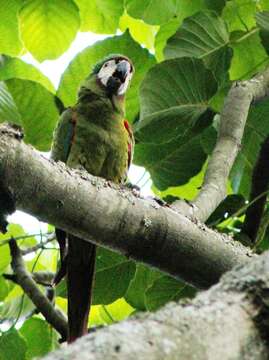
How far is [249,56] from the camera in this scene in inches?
95.6

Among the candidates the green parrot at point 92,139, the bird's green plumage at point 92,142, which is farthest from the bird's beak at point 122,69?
the bird's green plumage at point 92,142

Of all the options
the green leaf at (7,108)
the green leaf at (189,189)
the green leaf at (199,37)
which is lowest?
the green leaf at (189,189)

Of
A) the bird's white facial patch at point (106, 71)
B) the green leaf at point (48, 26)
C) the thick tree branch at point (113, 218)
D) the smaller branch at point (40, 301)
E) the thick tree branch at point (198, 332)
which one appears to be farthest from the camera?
the bird's white facial patch at point (106, 71)

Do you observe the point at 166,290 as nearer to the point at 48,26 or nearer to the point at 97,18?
the point at 48,26

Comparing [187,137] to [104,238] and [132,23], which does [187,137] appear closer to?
[132,23]

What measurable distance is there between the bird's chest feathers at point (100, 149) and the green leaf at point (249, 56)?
0.47 m

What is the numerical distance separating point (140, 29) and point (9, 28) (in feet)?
2.24

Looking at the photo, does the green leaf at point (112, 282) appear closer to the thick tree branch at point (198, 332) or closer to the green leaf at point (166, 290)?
the green leaf at point (166, 290)

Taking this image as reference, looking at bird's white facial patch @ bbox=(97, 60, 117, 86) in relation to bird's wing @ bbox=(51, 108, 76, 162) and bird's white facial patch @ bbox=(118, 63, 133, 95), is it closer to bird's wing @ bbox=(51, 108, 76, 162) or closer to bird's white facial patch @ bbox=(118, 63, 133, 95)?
bird's white facial patch @ bbox=(118, 63, 133, 95)

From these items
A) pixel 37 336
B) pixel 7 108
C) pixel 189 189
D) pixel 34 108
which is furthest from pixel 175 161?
pixel 37 336

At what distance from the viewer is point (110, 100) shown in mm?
2559

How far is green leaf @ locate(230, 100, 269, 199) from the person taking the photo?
2.16 m

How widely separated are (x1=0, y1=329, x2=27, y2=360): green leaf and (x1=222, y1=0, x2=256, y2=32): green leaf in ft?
4.23

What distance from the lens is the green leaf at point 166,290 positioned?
200 cm
